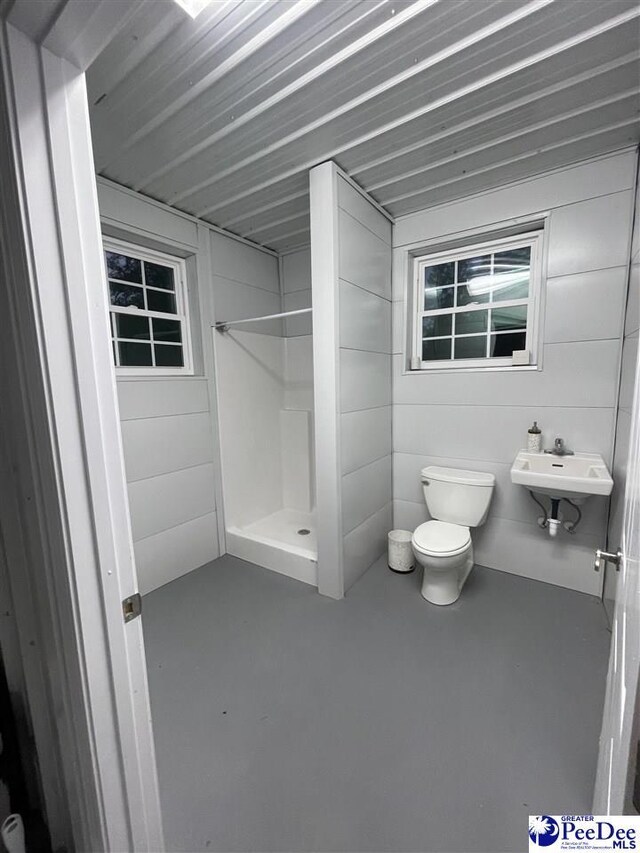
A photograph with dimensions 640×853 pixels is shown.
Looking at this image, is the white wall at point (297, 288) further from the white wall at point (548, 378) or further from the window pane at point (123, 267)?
the window pane at point (123, 267)

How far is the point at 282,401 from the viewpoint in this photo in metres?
3.33

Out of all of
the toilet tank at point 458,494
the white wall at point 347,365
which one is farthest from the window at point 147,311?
the toilet tank at point 458,494

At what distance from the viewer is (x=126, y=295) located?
2.32m

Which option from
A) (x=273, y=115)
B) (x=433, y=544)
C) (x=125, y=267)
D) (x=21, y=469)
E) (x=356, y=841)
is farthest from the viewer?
(x=125, y=267)

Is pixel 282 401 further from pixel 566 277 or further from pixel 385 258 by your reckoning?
pixel 566 277

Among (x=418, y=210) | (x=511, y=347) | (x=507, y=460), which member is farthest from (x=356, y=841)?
(x=418, y=210)

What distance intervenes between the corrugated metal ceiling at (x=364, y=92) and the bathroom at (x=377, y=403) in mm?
12

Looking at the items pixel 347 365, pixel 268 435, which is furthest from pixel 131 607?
pixel 268 435

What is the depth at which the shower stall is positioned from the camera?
108 inches

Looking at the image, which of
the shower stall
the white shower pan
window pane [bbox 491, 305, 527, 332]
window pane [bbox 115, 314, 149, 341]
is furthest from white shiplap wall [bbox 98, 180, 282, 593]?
window pane [bbox 491, 305, 527, 332]

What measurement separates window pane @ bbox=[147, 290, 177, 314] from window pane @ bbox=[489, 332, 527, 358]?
2323mm

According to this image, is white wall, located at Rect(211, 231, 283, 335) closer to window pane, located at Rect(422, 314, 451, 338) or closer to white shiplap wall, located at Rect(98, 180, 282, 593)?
white shiplap wall, located at Rect(98, 180, 282, 593)

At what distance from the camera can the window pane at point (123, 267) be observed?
7.29 feet

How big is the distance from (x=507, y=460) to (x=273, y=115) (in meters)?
2.35
